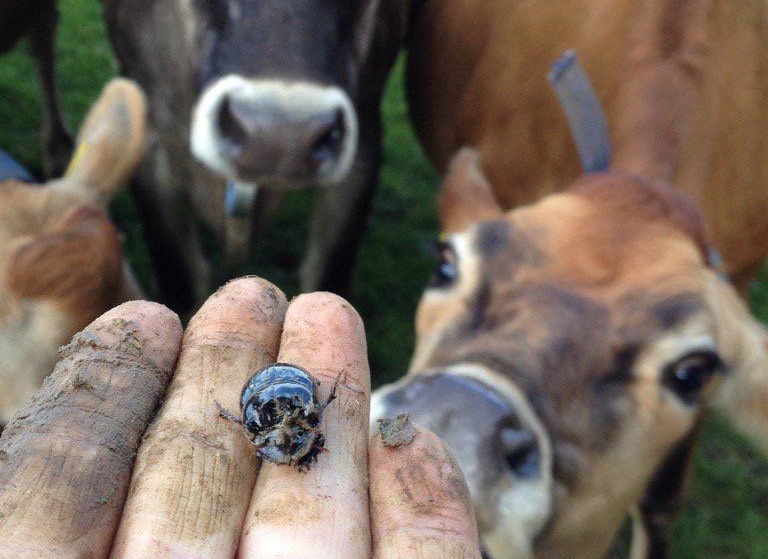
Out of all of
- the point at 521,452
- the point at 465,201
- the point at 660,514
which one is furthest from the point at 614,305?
the point at 660,514

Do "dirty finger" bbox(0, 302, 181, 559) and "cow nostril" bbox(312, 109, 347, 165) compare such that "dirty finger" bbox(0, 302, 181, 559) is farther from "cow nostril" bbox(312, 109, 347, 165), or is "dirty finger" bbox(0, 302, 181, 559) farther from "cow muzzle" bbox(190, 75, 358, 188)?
"cow nostril" bbox(312, 109, 347, 165)

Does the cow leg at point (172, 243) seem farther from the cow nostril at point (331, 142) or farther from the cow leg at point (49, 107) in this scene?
the cow leg at point (49, 107)

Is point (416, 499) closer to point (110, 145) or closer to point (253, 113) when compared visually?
point (253, 113)

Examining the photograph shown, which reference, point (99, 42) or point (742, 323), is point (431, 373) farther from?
point (99, 42)

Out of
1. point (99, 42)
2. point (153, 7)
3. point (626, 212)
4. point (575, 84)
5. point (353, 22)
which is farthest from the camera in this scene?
point (99, 42)

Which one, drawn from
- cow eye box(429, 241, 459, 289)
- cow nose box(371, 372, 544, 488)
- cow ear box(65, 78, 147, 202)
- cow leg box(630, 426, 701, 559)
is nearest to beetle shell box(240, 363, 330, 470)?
cow nose box(371, 372, 544, 488)

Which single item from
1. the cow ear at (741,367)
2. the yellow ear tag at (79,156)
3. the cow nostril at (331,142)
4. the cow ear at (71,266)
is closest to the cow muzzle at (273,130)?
the cow nostril at (331,142)

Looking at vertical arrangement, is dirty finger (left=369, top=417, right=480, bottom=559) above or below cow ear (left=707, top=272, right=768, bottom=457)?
above

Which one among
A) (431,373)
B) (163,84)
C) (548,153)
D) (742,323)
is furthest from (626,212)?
(163,84)
